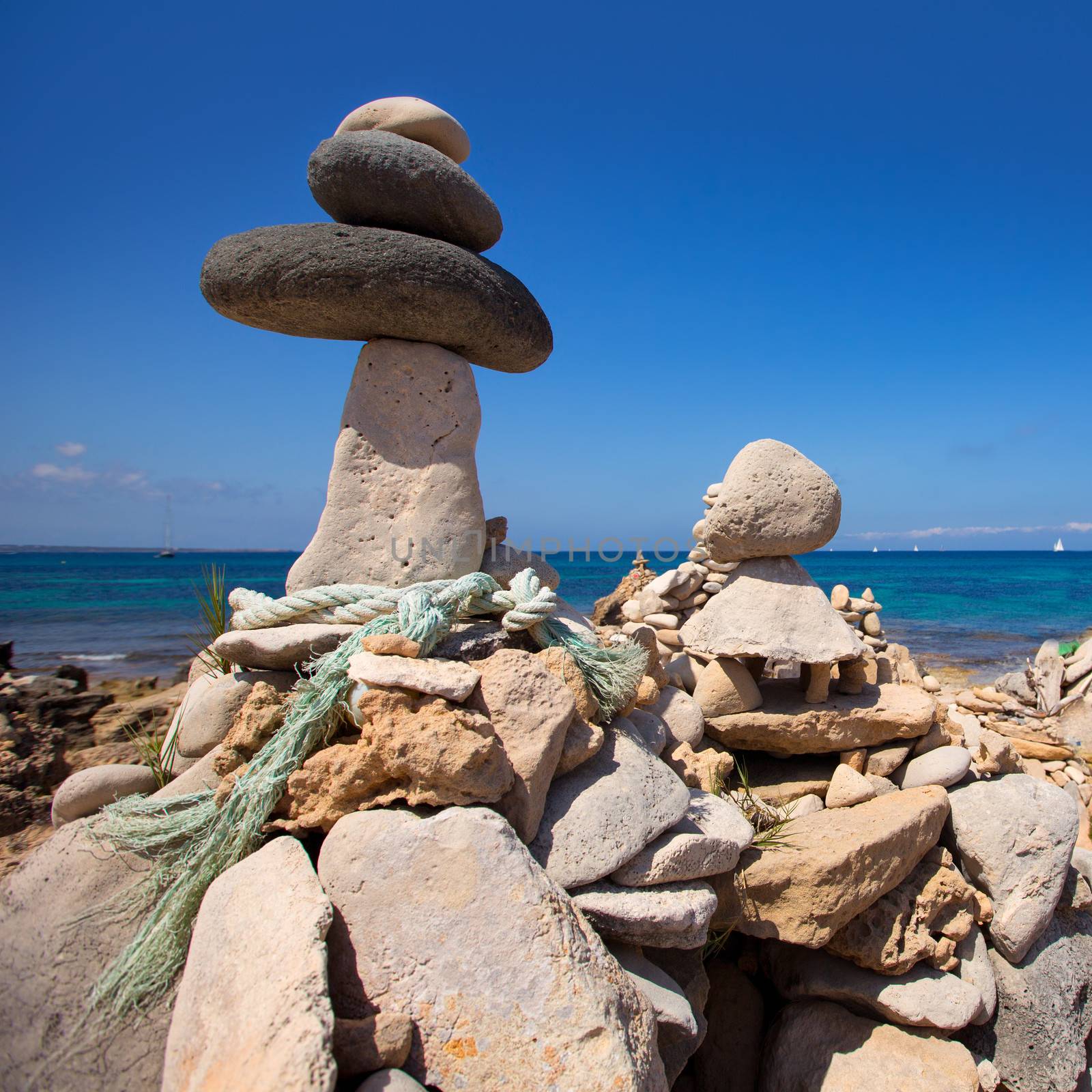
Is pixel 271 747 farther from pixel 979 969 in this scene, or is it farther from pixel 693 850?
pixel 979 969

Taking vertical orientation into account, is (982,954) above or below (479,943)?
below

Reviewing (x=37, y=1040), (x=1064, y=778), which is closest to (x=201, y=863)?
(x=37, y=1040)

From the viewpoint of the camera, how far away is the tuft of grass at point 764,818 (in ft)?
10.7

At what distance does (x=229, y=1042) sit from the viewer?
5.90 feet

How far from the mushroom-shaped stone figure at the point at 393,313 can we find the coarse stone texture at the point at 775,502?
1551 millimetres

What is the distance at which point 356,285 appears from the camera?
3660mm

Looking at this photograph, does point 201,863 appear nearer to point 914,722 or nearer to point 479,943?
point 479,943

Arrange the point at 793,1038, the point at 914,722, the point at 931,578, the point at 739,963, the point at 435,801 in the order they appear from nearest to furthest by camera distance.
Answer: the point at 435,801 < the point at 793,1038 < the point at 739,963 < the point at 914,722 < the point at 931,578

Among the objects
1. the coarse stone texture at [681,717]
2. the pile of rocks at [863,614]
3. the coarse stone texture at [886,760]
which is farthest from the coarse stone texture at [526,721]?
the pile of rocks at [863,614]

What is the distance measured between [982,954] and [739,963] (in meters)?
1.20

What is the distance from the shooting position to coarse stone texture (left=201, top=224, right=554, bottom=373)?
3.65 m

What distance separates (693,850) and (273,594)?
30.4 metres

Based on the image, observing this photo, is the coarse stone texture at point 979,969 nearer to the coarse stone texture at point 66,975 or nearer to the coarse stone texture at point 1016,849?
the coarse stone texture at point 1016,849

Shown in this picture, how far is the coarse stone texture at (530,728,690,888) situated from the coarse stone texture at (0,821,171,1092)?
138 cm
